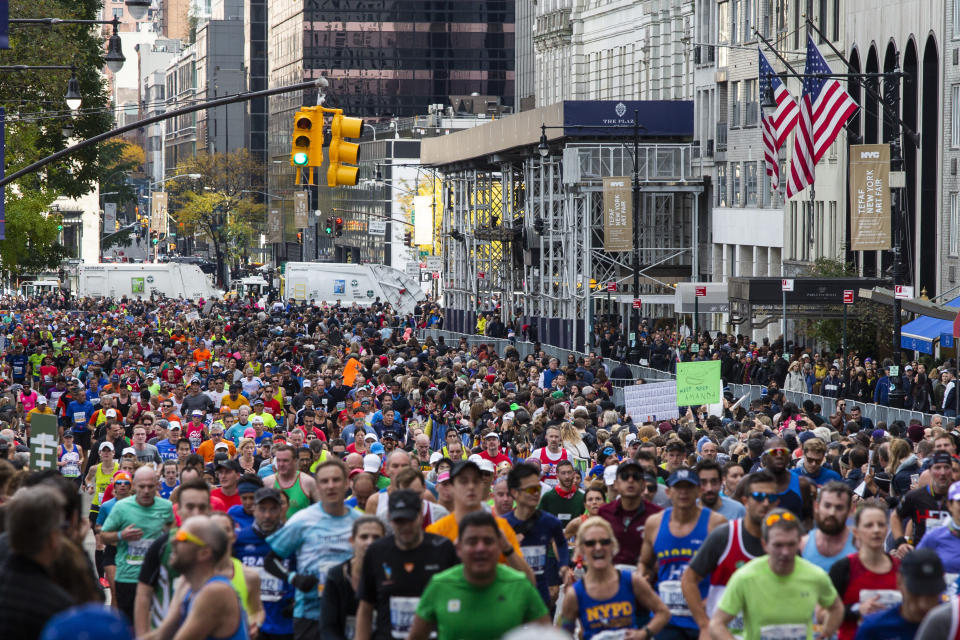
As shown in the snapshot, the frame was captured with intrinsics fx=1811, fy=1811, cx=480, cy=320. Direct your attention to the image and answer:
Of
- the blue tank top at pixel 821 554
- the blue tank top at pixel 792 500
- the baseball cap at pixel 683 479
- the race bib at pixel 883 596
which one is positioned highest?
the baseball cap at pixel 683 479

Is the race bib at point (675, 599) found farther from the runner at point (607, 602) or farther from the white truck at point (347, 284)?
the white truck at point (347, 284)

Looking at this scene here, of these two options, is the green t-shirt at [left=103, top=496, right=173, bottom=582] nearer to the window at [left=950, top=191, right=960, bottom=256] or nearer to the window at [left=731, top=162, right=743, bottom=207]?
the window at [left=950, top=191, right=960, bottom=256]

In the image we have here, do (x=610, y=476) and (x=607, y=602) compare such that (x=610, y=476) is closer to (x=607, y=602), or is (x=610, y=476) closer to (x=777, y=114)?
(x=607, y=602)

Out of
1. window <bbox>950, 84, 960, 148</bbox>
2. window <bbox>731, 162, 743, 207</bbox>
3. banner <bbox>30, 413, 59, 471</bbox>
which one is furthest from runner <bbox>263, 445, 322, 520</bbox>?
window <bbox>731, 162, 743, 207</bbox>

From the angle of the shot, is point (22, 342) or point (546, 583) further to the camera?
point (22, 342)

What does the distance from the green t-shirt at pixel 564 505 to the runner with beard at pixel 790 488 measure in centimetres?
195

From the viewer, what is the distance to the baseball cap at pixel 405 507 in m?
8.06

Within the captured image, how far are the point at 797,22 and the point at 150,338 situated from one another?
1973cm

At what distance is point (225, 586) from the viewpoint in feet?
24.3

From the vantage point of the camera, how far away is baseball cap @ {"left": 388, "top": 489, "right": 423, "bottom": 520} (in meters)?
A: 8.06

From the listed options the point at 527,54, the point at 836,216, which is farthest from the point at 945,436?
the point at 527,54

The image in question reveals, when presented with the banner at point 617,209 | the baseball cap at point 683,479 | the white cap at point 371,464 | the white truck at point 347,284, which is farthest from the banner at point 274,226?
the baseball cap at point 683,479

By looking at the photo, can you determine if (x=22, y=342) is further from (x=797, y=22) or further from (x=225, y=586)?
(x=225, y=586)

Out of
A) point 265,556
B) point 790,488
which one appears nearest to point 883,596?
point 790,488
